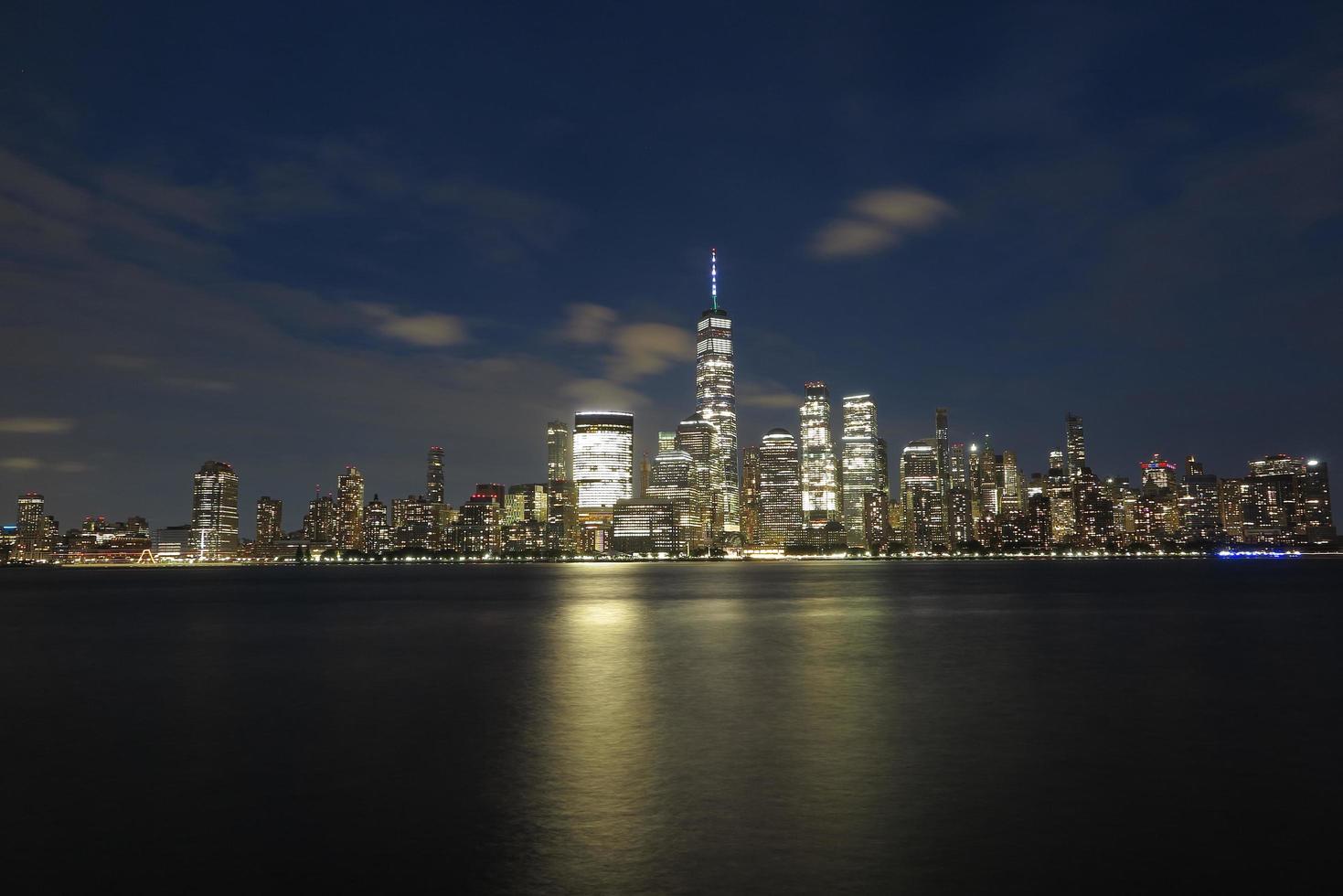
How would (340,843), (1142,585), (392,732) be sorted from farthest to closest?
(1142,585), (392,732), (340,843)

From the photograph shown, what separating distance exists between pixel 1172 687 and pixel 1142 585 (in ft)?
363

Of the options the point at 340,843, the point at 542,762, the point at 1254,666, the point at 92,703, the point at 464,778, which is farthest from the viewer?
the point at 1254,666

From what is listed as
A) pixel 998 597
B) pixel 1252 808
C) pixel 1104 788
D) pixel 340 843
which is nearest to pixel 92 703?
pixel 340 843

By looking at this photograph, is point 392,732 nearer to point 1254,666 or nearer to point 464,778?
point 464,778

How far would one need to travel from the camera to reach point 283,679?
39.9m

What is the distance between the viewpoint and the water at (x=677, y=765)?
50.4 ft

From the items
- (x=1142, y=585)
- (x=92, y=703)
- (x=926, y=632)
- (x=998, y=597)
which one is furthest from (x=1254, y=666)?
(x=1142, y=585)

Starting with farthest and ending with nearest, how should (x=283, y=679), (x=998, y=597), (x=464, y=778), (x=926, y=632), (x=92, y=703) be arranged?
(x=998, y=597)
(x=926, y=632)
(x=283, y=679)
(x=92, y=703)
(x=464, y=778)

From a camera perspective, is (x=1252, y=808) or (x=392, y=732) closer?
(x=1252, y=808)

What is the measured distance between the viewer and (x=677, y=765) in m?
23.1

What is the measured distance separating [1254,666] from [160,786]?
44449 millimetres

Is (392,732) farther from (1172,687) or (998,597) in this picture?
(998,597)

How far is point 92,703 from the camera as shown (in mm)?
34125

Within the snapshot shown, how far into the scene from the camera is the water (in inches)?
605
